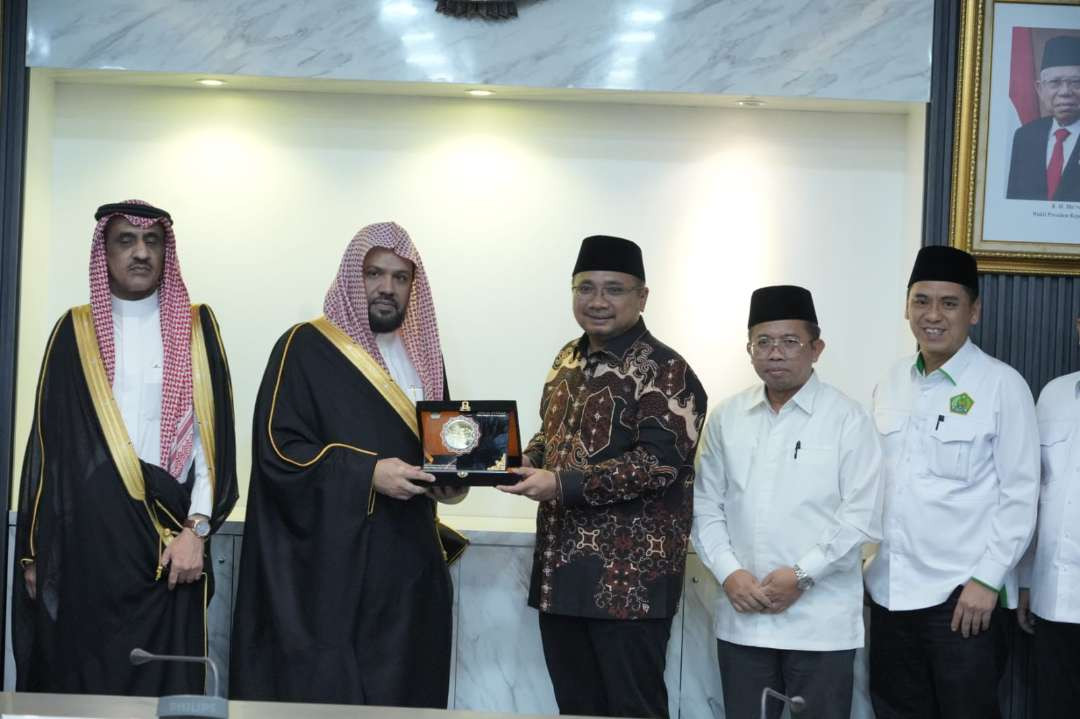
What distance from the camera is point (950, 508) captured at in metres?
3.88

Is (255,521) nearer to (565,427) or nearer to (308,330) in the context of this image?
(308,330)

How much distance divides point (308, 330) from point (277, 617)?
2.67ft

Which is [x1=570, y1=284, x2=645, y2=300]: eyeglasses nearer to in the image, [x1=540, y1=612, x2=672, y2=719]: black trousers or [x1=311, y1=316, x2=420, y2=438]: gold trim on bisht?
[x1=311, y1=316, x2=420, y2=438]: gold trim on bisht

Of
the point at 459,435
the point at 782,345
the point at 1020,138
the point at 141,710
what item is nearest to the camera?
the point at 141,710

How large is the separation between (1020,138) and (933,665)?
181 cm

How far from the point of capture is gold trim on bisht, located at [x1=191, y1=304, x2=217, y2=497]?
3793mm

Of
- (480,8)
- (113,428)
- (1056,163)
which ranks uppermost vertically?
(480,8)

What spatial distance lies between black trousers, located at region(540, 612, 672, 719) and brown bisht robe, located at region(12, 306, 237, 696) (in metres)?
1.11

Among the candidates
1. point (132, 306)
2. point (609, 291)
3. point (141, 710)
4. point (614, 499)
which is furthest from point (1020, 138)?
point (141, 710)

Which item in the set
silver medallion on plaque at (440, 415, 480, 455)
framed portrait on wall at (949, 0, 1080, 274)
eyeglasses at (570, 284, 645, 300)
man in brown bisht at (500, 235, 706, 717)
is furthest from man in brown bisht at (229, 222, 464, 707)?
framed portrait on wall at (949, 0, 1080, 274)

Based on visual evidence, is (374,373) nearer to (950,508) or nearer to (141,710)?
(141,710)

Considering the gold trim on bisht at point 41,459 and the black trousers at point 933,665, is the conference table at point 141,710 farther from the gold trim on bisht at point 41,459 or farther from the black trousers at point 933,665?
the black trousers at point 933,665

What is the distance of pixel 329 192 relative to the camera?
193 inches

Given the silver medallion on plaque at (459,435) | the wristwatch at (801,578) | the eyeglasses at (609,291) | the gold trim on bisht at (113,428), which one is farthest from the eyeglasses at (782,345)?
the gold trim on bisht at (113,428)
